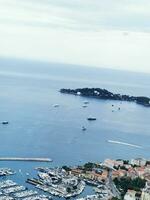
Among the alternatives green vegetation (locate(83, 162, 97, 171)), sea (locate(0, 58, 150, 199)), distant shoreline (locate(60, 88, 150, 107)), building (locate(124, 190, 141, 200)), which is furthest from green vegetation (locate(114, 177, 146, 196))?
distant shoreline (locate(60, 88, 150, 107))

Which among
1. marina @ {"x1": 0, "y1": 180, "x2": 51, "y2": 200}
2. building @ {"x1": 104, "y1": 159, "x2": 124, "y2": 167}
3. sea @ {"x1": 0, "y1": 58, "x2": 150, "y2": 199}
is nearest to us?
marina @ {"x1": 0, "y1": 180, "x2": 51, "y2": 200}

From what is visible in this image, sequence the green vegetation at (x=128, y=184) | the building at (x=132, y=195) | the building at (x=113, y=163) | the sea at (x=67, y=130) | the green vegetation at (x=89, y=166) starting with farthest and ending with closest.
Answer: the sea at (x=67, y=130), the building at (x=113, y=163), the green vegetation at (x=89, y=166), the green vegetation at (x=128, y=184), the building at (x=132, y=195)

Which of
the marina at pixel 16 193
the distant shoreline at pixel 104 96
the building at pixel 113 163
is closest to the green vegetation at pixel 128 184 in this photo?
the building at pixel 113 163

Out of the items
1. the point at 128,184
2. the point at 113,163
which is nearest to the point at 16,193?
the point at 128,184

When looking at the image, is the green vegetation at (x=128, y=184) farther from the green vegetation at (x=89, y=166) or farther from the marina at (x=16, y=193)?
the marina at (x=16, y=193)

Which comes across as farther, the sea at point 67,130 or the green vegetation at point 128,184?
the sea at point 67,130

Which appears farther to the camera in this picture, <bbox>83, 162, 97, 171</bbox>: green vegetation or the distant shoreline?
the distant shoreline

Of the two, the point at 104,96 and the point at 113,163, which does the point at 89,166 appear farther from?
the point at 104,96

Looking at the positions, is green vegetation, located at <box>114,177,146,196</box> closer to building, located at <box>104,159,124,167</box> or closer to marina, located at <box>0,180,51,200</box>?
building, located at <box>104,159,124,167</box>

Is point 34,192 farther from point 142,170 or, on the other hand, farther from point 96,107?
point 96,107
